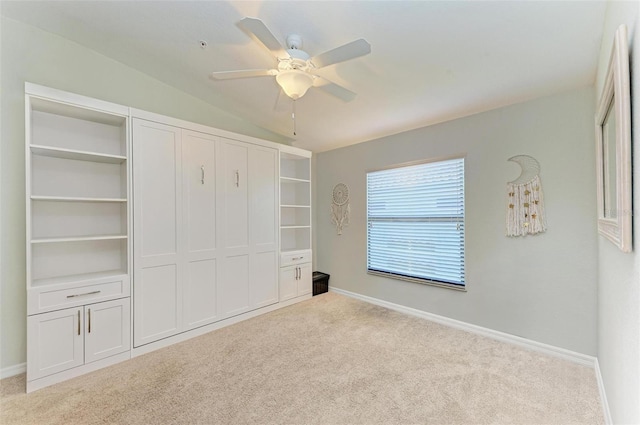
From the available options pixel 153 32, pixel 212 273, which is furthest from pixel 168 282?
pixel 153 32

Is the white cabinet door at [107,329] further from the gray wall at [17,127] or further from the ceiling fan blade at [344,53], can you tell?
the ceiling fan blade at [344,53]

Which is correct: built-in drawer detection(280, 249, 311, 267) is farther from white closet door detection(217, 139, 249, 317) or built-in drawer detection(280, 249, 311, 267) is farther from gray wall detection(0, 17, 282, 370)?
gray wall detection(0, 17, 282, 370)

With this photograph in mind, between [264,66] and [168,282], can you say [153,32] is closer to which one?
[264,66]

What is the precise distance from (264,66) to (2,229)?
2646 mm

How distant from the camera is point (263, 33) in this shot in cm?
163

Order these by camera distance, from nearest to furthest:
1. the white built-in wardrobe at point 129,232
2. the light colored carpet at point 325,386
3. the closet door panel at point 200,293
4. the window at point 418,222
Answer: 1. the light colored carpet at point 325,386
2. the white built-in wardrobe at point 129,232
3. the closet door panel at point 200,293
4. the window at point 418,222

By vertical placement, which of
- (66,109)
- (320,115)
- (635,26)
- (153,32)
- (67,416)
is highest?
(153,32)

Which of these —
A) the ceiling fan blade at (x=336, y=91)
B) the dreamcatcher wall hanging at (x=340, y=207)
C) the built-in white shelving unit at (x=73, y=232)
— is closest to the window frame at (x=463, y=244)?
the dreamcatcher wall hanging at (x=340, y=207)

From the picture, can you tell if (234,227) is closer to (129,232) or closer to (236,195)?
(236,195)

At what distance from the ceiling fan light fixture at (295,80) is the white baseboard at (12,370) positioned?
325 cm

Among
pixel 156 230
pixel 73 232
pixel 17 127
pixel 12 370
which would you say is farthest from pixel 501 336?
pixel 17 127

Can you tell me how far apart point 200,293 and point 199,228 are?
0.72 m

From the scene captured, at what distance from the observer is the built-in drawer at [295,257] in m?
3.92

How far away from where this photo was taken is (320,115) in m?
3.48
